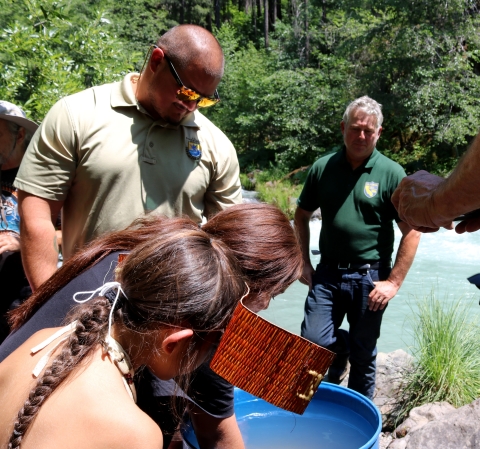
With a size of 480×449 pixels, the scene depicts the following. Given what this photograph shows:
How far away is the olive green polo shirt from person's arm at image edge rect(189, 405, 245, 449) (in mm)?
787

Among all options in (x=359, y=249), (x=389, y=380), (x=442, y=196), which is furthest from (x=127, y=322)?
(x=389, y=380)

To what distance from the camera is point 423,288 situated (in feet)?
24.1

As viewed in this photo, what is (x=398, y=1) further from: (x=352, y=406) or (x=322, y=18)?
(x=352, y=406)

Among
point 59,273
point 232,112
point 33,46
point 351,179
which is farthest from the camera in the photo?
point 232,112

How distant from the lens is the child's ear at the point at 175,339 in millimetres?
1392

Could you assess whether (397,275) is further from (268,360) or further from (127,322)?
(127,322)

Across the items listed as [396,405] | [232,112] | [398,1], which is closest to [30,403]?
[396,405]

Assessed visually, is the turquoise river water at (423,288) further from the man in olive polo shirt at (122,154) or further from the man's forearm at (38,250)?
the man's forearm at (38,250)

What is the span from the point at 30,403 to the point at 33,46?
4326 mm

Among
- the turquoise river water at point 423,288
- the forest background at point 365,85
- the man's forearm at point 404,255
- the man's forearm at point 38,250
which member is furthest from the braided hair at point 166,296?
the forest background at point 365,85

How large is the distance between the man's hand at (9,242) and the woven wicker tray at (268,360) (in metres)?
1.48

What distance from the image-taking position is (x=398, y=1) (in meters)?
13.7

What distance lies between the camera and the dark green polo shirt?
11.2 feet

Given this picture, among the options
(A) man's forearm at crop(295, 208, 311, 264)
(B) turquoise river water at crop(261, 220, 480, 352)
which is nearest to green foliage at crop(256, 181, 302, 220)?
(B) turquoise river water at crop(261, 220, 480, 352)
